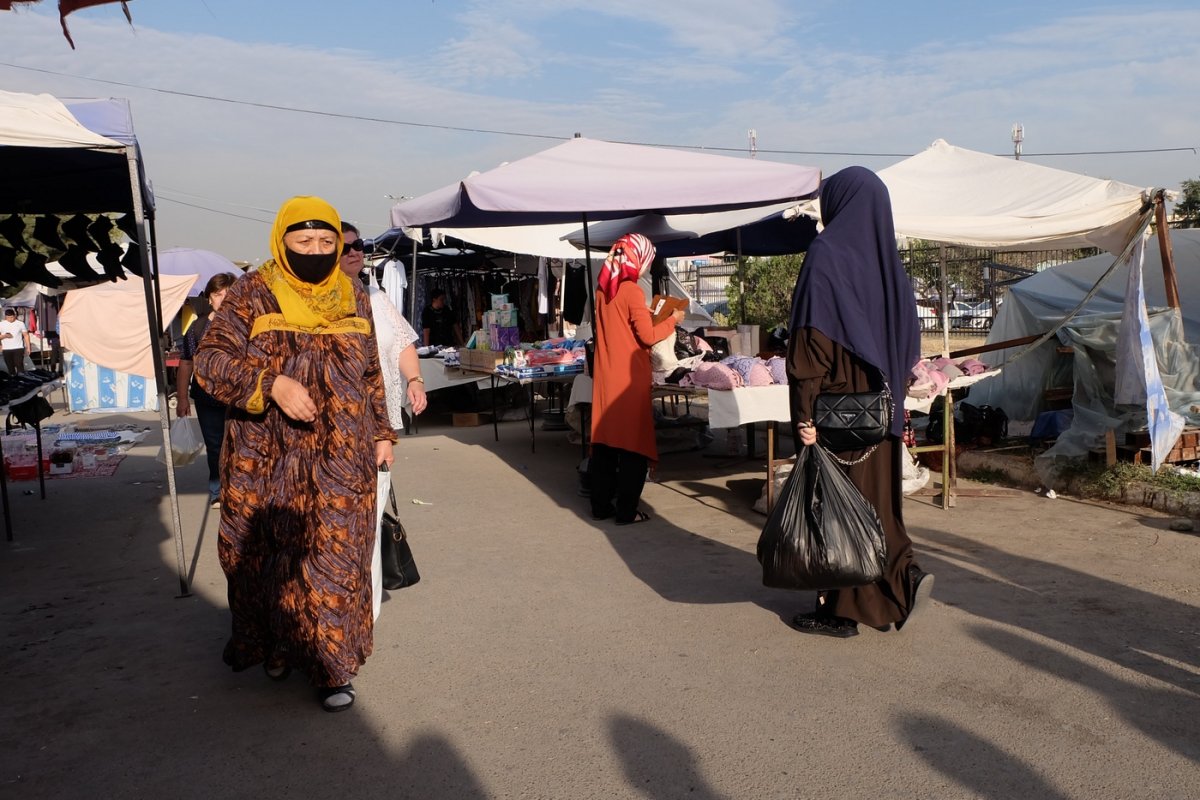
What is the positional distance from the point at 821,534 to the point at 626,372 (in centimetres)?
287

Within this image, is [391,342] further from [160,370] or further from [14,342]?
[14,342]

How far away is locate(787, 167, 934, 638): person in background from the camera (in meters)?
4.23

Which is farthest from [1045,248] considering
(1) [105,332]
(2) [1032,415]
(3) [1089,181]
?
(1) [105,332]

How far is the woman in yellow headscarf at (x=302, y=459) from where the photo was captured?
12.1 feet

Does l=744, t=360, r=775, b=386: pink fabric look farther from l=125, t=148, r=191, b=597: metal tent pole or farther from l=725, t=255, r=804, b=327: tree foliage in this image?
l=725, t=255, r=804, b=327: tree foliage

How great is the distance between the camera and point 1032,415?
9.62 m

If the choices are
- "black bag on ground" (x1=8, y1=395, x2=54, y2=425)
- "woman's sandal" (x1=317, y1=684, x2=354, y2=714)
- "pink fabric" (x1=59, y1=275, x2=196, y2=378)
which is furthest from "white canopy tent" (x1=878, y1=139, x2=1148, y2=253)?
"pink fabric" (x1=59, y1=275, x2=196, y2=378)

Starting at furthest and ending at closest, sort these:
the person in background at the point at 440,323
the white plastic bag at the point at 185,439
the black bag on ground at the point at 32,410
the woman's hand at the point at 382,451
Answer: the person in background at the point at 440,323
the white plastic bag at the point at 185,439
the black bag on ground at the point at 32,410
the woman's hand at the point at 382,451

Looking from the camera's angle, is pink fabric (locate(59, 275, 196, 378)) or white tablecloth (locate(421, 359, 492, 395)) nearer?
white tablecloth (locate(421, 359, 492, 395))

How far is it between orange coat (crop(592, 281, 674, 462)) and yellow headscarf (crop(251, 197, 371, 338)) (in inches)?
122

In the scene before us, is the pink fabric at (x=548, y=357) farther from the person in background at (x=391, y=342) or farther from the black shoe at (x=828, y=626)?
the black shoe at (x=828, y=626)

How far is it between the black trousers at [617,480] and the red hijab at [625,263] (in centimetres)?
106

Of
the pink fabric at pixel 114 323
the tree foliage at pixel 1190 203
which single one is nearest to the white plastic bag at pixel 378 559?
the pink fabric at pixel 114 323

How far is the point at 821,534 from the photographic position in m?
4.10
